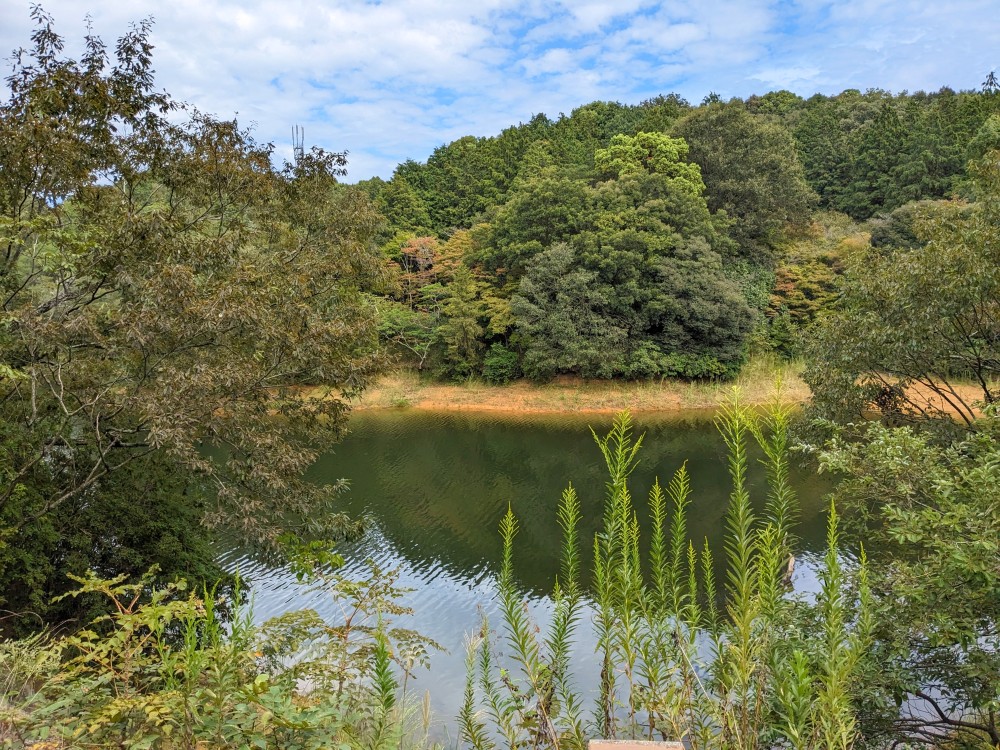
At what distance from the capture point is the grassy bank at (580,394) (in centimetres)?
2117

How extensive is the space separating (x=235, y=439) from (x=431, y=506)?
7.15 metres

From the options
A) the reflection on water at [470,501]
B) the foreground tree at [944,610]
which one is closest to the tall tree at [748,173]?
the reflection on water at [470,501]

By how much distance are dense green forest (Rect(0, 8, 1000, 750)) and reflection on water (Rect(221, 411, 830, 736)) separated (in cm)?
98

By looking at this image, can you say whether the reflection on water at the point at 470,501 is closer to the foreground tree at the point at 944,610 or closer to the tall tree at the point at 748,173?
the foreground tree at the point at 944,610

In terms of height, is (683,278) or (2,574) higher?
(683,278)

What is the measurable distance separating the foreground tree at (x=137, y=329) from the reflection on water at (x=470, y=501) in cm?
191

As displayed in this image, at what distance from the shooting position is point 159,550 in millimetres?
6008

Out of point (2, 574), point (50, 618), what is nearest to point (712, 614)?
point (2, 574)

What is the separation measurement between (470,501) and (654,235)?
12957 millimetres

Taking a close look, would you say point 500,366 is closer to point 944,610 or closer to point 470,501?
point 470,501

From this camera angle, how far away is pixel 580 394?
71.3ft

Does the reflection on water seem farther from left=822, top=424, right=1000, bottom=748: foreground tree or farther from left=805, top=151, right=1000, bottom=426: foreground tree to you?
left=805, top=151, right=1000, bottom=426: foreground tree

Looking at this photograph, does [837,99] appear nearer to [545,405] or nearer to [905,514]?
[545,405]

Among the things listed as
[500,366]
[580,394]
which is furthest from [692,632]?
[500,366]
